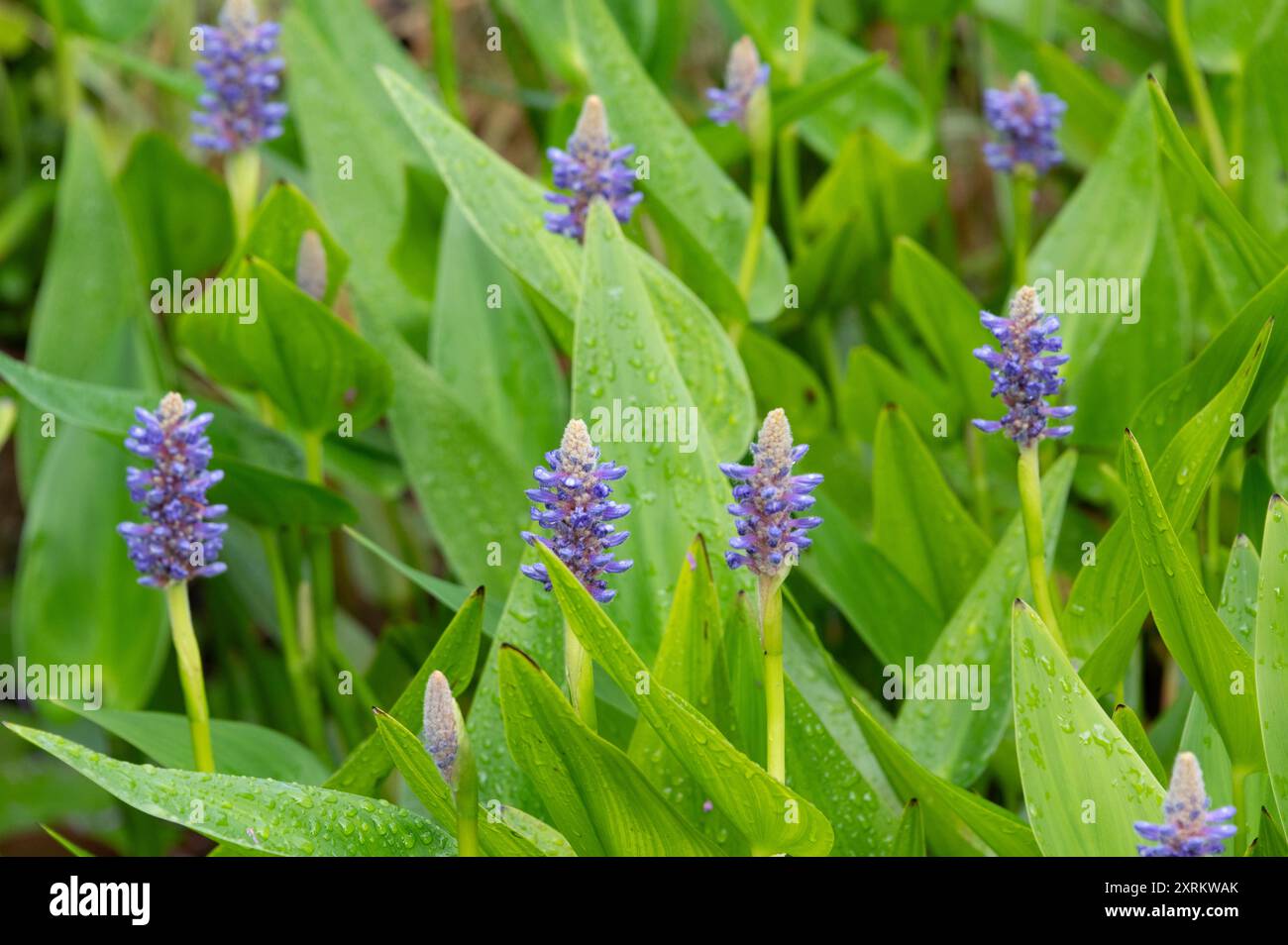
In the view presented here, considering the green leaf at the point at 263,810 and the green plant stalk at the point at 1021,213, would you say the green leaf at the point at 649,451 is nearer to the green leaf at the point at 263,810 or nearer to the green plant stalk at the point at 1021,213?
the green leaf at the point at 263,810

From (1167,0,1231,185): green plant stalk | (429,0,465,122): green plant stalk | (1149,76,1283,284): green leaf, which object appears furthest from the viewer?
(429,0,465,122): green plant stalk

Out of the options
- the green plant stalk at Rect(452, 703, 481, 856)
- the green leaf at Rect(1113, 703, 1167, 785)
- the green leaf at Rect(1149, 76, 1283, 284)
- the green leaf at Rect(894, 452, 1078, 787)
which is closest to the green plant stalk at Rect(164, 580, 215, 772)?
the green plant stalk at Rect(452, 703, 481, 856)

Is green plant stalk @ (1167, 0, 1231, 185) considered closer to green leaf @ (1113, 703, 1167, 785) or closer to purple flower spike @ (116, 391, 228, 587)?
green leaf @ (1113, 703, 1167, 785)

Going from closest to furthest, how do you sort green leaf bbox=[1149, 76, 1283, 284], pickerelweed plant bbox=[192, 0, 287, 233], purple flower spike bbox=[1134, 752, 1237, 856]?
purple flower spike bbox=[1134, 752, 1237, 856]
green leaf bbox=[1149, 76, 1283, 284]
pickerelweed plant bbox=[192, 0, 287, 233]

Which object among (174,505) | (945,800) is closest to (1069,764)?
(945,800)

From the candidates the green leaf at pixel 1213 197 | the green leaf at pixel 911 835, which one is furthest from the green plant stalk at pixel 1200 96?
the green leaf at pixel 911 835

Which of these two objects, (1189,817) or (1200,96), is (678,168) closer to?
(1200,96)

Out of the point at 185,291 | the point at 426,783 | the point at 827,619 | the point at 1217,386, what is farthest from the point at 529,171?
the point at 426,783

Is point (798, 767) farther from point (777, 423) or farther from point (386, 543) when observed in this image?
point (386, 543)
